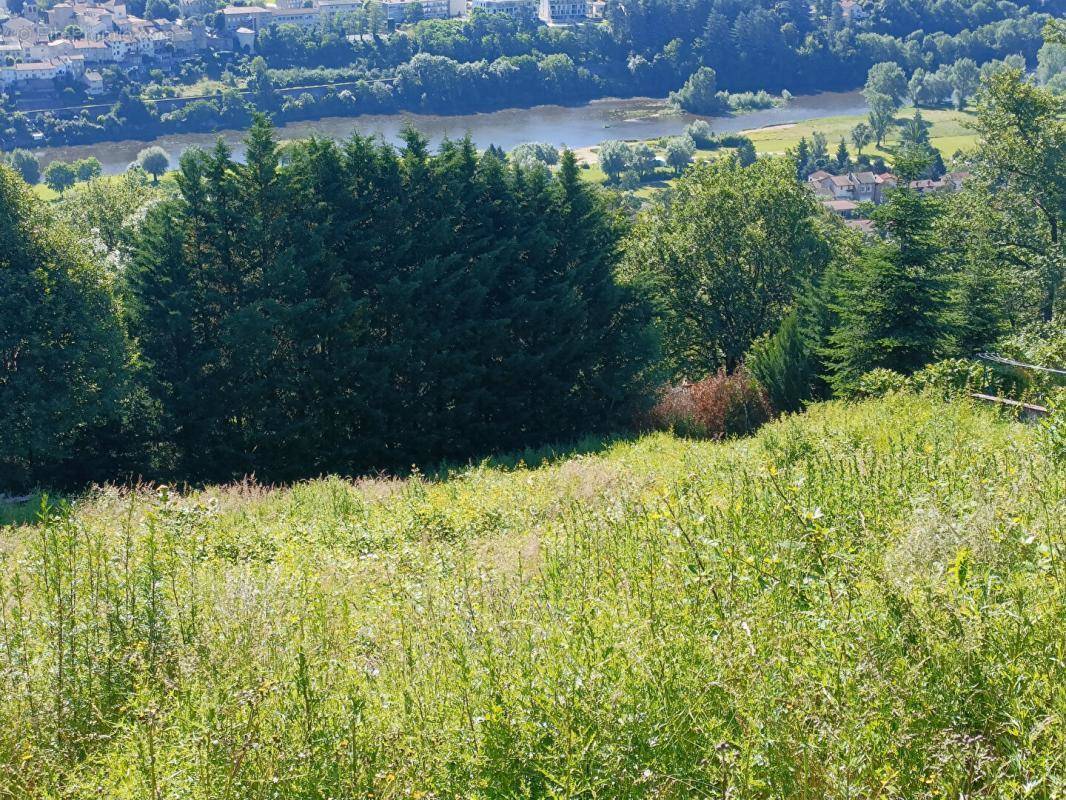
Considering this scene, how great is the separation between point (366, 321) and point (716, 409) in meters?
7.15

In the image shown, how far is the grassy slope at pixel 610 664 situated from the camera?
3.45 meters

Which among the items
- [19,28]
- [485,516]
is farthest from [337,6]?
[485,516]

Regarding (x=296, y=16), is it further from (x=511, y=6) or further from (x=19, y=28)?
(x=19, y=28)

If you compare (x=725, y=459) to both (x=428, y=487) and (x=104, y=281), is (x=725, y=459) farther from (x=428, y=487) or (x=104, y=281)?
(x=104, y=281)

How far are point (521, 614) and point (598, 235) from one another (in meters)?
17.7

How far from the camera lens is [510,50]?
124 meters

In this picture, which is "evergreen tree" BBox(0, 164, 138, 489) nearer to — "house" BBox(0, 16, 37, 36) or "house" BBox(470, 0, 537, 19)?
"house" BBox(0, 16, 37, 36)

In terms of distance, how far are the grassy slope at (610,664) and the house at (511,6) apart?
510 feet

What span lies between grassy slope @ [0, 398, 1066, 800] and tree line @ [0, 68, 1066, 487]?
11.2 meters

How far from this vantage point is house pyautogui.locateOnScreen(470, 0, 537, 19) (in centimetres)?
15125

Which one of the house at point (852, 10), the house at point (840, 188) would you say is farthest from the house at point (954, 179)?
the house at point (852, 10)

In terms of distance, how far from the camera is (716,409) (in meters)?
19.1

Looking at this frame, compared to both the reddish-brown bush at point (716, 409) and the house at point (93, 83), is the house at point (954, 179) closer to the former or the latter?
the reddish-brown bush at point (716, 409)

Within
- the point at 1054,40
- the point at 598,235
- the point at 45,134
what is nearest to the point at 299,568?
the point at 598,235
